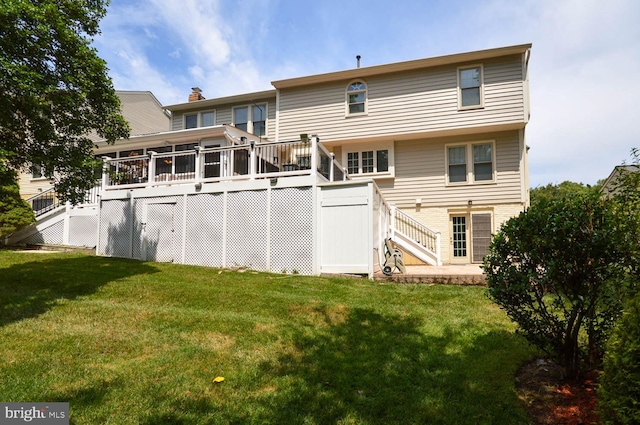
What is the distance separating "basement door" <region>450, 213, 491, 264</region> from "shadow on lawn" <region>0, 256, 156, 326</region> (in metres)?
11.0

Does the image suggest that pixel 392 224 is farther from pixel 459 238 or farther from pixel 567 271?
pixel 567 271

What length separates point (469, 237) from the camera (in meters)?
14.3

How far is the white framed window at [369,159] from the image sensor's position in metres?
15.3

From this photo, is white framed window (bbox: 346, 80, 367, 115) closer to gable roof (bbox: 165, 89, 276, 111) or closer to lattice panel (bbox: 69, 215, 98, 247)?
gable roof (bbox: 165, 89, 276, 111)

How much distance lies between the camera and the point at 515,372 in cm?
382

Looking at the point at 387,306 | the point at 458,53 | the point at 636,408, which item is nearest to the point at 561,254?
the point at 636,408

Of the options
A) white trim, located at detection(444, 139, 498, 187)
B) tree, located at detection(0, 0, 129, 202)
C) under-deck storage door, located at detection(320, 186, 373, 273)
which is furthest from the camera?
white trim, located at detection(444, 139, 498, 187)

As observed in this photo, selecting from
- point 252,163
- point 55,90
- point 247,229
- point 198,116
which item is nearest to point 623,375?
point 55,90

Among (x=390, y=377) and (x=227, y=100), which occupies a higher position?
(x=227, y=100)

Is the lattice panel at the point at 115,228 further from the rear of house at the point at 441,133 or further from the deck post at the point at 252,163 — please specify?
the rear of house at the point at 441,133

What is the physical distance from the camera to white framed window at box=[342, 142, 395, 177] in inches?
601

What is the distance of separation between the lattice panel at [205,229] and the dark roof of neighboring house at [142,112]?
42.9 ft

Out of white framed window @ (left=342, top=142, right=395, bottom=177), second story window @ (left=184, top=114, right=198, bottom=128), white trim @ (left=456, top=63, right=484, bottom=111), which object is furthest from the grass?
second story window @ (left=184, top=114, right=198, bottom=128)

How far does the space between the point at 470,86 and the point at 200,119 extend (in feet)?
42.1
